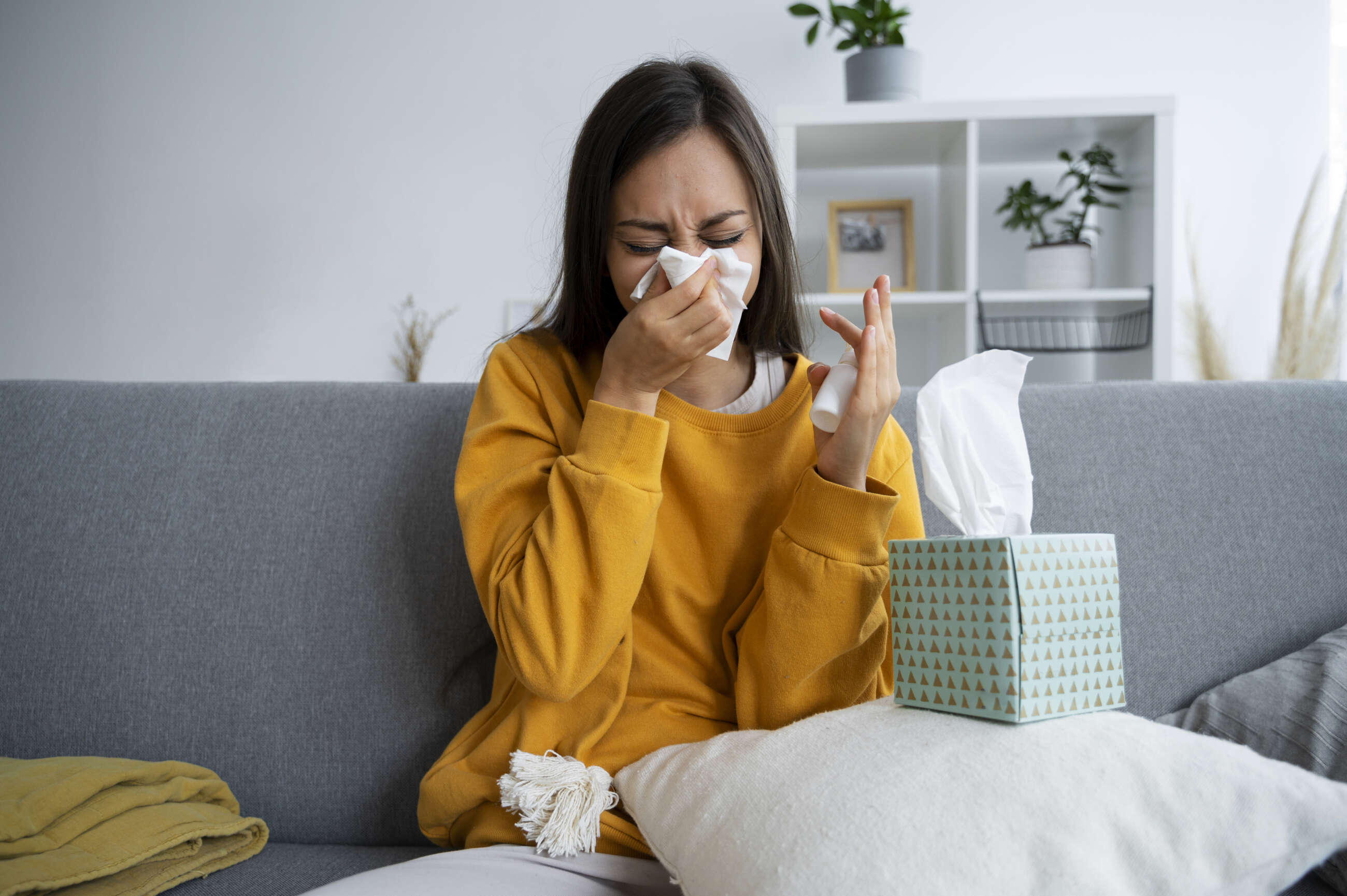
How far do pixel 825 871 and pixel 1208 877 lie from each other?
24cm

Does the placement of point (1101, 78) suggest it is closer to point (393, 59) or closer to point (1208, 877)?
point (393, 59)

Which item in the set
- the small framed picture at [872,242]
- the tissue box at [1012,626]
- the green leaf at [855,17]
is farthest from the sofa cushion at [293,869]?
the green leaf at [855,17]

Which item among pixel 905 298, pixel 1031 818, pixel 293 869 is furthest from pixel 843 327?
pixel 905 298

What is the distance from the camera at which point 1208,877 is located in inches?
21.4

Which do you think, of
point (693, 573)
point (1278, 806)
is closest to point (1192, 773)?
point (1278, 806)

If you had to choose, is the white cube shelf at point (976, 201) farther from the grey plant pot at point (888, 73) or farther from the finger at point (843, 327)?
the finger at point (843, 327)

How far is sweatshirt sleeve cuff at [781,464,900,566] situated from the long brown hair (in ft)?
0.87

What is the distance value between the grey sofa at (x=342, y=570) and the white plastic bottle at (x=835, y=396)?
13.3 inches

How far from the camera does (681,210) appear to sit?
2.76 feet

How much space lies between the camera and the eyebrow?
843 mm

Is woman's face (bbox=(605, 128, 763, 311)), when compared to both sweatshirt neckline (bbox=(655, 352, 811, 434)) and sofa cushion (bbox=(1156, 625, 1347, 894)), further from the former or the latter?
sofa cushion (bbox=(1156, 625, 1347, 894))

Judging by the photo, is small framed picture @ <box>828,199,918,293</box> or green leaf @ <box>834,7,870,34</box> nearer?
green leaf @ <box>834,7,870,34</box>

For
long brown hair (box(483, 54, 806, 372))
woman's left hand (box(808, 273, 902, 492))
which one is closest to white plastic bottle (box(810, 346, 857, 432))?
woman's left hand (box(808, 273, 902, 492))

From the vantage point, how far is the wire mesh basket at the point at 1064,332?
2.27m
